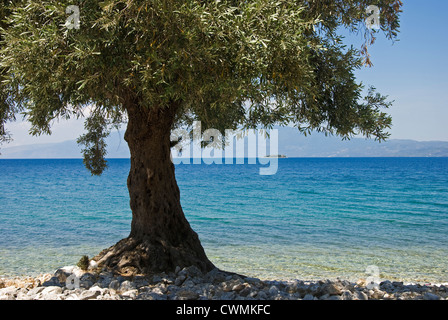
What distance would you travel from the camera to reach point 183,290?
912 centimetres

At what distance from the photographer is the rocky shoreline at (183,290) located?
8922 millimetres

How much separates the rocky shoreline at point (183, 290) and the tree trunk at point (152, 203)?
514 mm

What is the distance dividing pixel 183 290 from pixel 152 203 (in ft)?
9.20

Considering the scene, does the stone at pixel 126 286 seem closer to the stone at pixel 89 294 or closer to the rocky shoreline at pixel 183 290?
the rocky shoreline at pixel 183 290

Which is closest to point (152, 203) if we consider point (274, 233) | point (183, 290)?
point (183, 290)

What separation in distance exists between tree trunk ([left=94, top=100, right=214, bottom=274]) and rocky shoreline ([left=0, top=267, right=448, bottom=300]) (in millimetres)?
514

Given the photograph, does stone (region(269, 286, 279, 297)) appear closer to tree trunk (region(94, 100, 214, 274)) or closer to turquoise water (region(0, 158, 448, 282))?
tree trunk (region(94, 100, 214, 274))

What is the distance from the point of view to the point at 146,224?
36.7 ft

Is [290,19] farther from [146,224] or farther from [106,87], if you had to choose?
[146,224]

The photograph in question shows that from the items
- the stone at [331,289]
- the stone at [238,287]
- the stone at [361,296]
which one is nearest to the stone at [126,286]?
the stone at [238,287]

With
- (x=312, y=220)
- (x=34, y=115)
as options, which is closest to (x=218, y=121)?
(x=34, y=115)

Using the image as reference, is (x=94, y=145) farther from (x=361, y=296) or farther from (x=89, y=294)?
(x=361, y=296)

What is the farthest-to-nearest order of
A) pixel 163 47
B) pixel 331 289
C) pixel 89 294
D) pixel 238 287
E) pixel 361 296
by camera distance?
pixel 238 287 < pixel 331 289 < pixel 361 296 < pixel 89 294 < pixel 163 47
